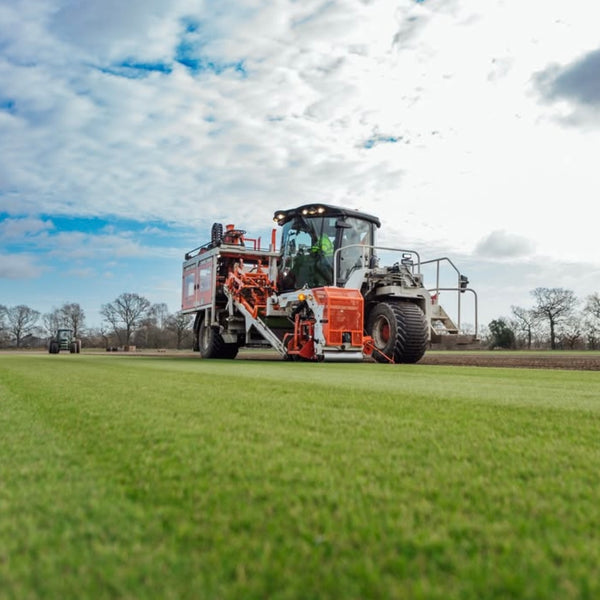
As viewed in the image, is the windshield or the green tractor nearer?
the windshield

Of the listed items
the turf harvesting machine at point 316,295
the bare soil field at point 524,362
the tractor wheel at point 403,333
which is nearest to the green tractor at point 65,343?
the turf harvesting machine at point 316,295

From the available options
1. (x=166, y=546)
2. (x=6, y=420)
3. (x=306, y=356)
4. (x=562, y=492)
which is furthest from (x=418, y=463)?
(x=306, y=356)

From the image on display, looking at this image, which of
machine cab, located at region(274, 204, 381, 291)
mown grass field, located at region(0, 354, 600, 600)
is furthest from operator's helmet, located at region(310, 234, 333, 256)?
mown grass field, located at region(0, 354, 600, 600)

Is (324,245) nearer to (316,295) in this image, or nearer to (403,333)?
(316,295)

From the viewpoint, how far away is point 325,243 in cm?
1184

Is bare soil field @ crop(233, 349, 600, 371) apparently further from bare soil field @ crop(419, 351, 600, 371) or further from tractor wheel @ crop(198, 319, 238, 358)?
tractor wheel @ crop(198, 319, 238, 358)

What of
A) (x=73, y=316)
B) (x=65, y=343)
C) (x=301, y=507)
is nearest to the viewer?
(x=301, y=507)

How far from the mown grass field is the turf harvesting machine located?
7206 mm

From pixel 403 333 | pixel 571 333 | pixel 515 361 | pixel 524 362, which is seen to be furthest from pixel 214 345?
pixel 571 333

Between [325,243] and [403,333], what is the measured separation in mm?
3017

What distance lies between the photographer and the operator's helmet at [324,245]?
11.8 meters

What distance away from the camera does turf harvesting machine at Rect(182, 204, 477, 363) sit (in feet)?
32.9

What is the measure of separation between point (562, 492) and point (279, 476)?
0.79m

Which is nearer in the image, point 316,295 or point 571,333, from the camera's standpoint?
point 316,295
